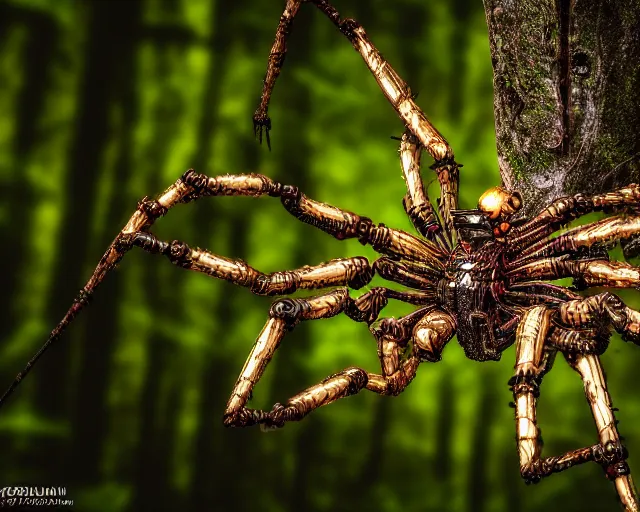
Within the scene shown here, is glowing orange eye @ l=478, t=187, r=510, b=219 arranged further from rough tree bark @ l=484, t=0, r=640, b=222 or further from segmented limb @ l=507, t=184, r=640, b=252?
rough tree bark @ l=484, t=0, r=640, b=222

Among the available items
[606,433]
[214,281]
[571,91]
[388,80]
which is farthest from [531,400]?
[214,281]

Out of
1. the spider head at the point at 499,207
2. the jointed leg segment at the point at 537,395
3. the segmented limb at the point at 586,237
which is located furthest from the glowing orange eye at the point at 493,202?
the jointed leg segment at the point at 537,395

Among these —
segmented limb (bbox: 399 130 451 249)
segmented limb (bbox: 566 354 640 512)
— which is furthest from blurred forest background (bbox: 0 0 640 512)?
segmented limb (bbox: 566 354 640 512)

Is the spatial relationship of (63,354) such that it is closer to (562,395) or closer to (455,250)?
(455,250)

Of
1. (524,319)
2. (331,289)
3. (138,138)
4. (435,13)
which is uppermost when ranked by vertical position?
(435,13)

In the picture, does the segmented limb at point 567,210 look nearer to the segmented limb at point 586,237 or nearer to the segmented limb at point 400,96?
the segmented limb at point 586,237

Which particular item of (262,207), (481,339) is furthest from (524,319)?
(262,207)

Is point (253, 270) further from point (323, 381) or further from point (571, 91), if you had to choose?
point (571, 91)
